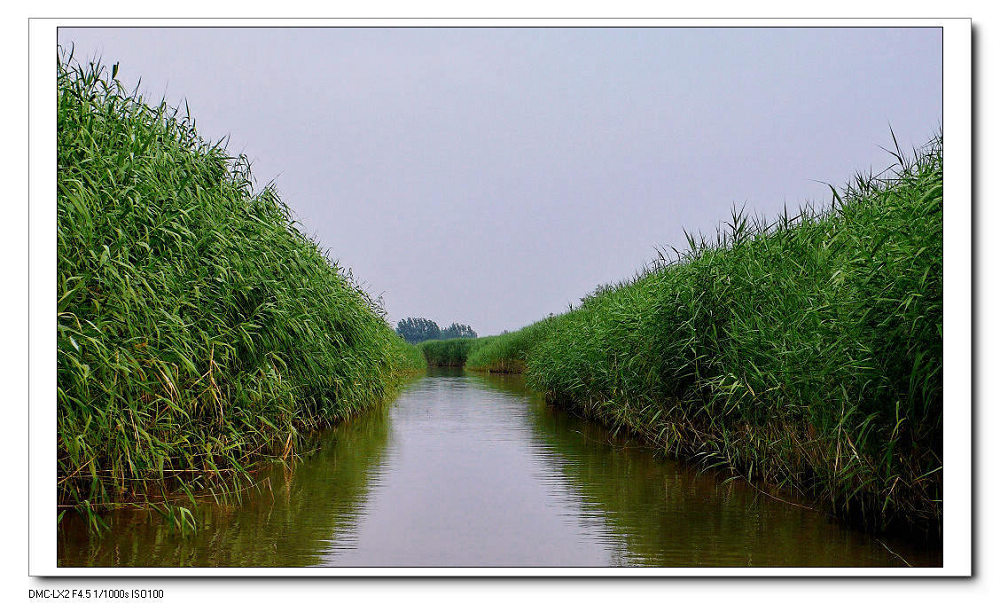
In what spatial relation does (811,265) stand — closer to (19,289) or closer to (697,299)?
(697,299)

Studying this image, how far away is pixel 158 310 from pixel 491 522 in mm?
2068

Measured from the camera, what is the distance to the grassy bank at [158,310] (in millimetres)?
2961

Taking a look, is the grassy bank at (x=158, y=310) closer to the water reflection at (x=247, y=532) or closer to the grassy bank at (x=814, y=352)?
the water reflection at (x=247, y=532)

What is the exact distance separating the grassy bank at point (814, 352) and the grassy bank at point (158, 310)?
292 centimetres

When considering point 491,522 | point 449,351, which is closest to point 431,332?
point 449,351

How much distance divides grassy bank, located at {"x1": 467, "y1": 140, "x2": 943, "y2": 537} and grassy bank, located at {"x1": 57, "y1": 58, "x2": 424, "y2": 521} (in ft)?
9.59

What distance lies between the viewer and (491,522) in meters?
3.70

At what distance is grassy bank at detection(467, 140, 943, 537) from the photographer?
2.85 m

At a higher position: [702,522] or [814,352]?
[814,352]
